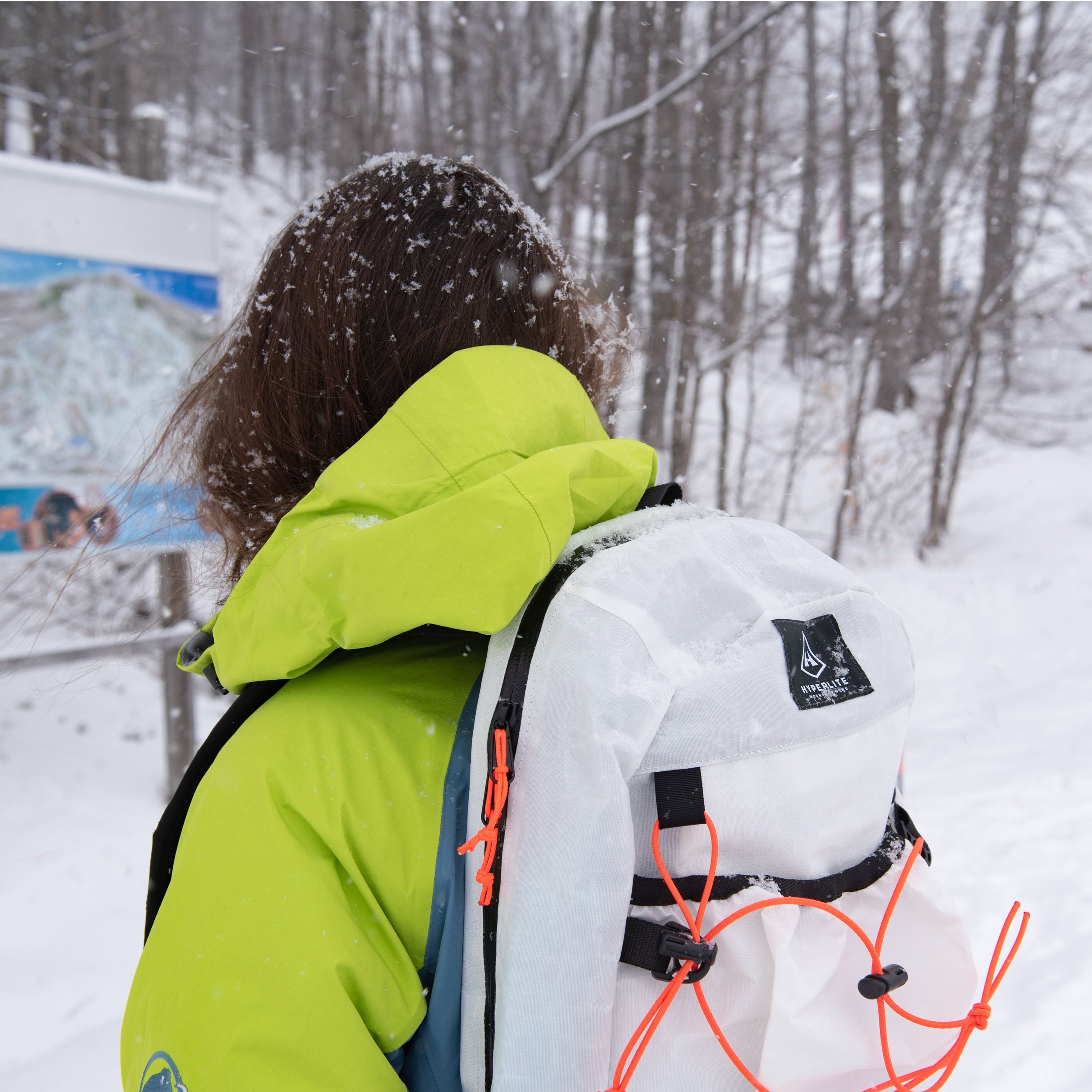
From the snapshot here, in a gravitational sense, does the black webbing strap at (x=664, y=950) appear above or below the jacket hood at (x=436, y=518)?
below

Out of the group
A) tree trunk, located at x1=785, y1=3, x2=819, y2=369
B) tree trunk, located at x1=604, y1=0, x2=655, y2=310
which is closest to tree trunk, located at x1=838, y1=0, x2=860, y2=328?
tree trunk, located at x1=785, y1=3, x2=819, y2=369

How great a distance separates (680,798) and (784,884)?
168 mm

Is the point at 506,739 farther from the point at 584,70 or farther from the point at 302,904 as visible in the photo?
the point at 584,70

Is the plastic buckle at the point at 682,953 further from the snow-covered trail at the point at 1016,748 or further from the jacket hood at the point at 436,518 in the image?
the snow-covered trail at the point at 1016,748

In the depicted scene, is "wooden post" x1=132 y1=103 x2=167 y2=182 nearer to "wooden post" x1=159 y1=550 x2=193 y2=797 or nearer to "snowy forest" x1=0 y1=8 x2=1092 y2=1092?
"snowy forest" x1=0 y1=8 x2=1092 y2=1092

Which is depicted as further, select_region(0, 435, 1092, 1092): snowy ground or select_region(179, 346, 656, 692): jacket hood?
select_region(0, 435, 1092, 1092): snowy ground

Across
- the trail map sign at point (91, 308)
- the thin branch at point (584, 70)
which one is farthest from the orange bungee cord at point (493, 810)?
the thin branch at point (584, 70)

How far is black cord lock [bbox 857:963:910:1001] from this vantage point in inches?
32.7

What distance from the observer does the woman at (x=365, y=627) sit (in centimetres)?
75

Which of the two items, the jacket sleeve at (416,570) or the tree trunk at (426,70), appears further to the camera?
the tree trunk at (426,70)

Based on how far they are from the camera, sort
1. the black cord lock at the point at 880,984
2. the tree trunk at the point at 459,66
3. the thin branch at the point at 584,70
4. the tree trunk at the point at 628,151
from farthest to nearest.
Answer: the tree trunk at the point at 459,66, the tree trunk at the point at 628,151, the thin branch at the point at 584,70, the black cord lock at the point at 880,984

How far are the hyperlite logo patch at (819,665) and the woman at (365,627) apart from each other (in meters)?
0.25

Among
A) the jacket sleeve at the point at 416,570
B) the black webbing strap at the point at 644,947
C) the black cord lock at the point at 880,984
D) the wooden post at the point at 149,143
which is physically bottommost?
the black cord lock at the point at 880,984

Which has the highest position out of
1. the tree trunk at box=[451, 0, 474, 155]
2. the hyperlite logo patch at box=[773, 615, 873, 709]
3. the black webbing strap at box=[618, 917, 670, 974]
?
the tree trunk at box=[451, 0, 474, 155]
